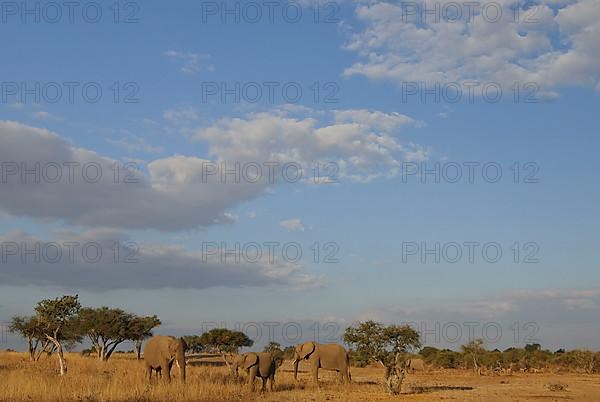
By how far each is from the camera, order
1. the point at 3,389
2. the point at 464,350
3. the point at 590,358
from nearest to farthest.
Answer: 1. the point at 3,389
2. the point at 590,358
3. the point at 464,350

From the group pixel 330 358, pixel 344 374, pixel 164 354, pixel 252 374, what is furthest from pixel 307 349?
pixel 164 354

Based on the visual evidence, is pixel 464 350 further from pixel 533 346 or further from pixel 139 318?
pixel 139 318

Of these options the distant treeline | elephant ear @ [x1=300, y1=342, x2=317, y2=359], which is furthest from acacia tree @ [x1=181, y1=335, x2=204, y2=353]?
elephant ear @ [x1=300, y1=342, x2=317, y2=359]

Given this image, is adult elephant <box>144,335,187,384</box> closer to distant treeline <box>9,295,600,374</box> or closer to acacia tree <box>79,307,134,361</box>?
distant treeline <box>9,295,600,374</box>

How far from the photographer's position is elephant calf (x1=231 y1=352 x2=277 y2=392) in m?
28.6

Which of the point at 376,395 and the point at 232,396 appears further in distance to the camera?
the point at 376,395

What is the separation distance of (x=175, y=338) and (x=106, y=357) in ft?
92.9

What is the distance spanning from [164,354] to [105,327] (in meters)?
27.8

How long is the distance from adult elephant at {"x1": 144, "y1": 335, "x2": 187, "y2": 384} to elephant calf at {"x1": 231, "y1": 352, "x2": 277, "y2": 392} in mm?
2641

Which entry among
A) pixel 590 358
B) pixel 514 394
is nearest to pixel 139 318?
pixel 514 394

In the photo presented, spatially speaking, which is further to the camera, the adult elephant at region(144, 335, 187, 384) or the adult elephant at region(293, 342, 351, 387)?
the adult elephant at region(293, 342, 351, 387)

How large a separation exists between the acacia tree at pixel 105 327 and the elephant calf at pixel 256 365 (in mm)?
27732

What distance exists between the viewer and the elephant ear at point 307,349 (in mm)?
35219

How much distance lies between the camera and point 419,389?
107ft
